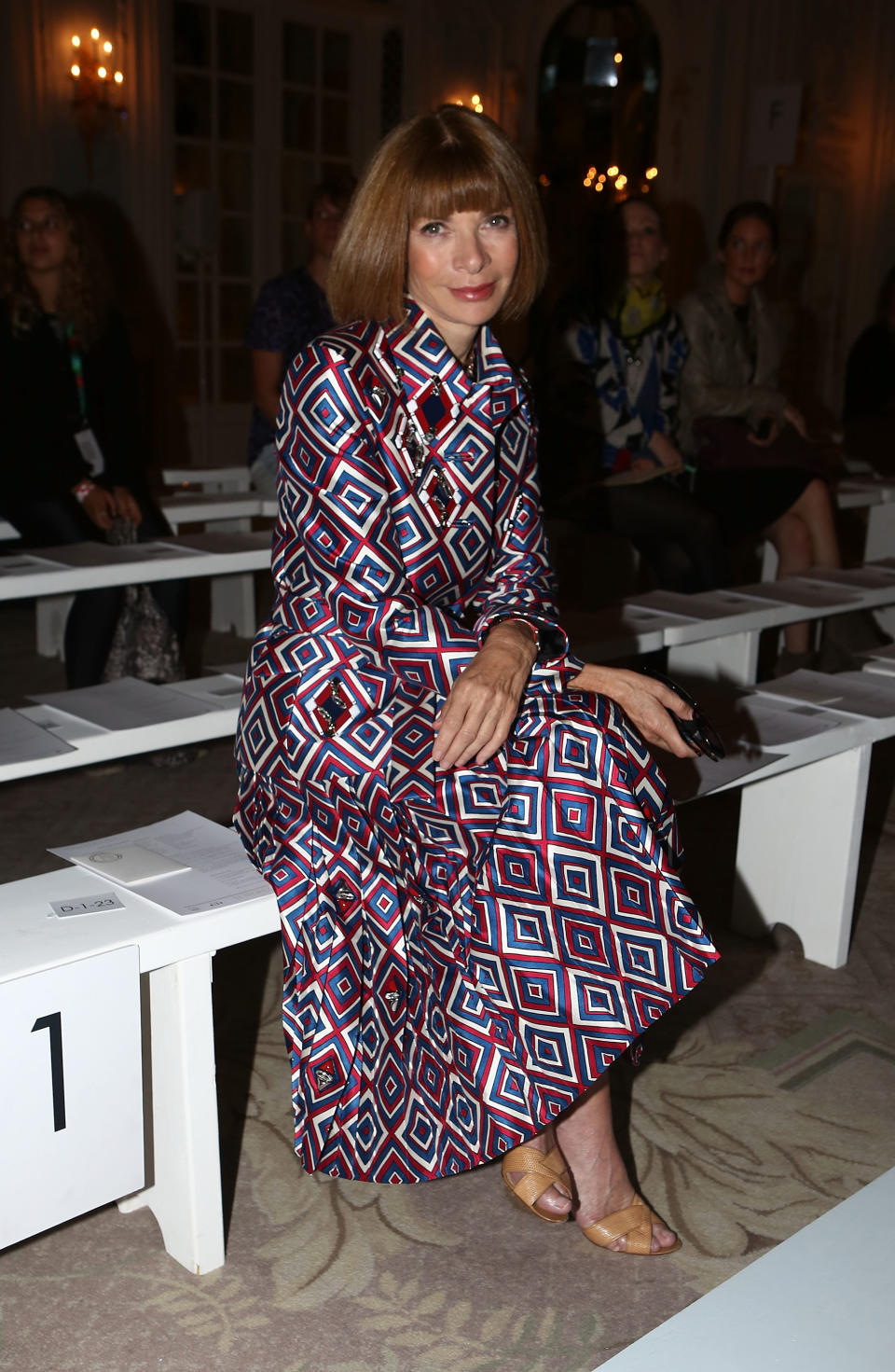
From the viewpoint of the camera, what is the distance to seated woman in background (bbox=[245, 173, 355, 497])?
160 inches

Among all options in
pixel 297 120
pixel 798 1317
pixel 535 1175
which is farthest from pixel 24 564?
pixel 297 120

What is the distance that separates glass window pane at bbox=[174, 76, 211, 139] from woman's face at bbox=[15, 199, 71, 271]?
11.1 feet

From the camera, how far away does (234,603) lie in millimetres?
4465

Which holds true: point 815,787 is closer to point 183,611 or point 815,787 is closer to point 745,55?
point 183,611

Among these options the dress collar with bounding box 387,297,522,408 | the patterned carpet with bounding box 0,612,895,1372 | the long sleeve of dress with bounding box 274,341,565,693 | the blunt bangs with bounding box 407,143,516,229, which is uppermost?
the blunt bangs with bounding box 407,143,516,229

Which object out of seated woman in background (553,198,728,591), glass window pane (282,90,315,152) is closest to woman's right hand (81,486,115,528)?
seated woman in background (553,198,728,591)

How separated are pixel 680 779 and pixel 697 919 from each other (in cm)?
50

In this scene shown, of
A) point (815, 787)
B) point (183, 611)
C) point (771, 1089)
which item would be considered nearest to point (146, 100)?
point (183, 611)

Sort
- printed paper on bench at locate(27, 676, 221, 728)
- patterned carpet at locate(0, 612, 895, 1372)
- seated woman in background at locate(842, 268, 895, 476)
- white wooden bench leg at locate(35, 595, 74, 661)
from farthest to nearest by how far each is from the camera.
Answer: seated woman in background at locate(842, 268, 895, 476) < white wooden bench leg at locate(35, 595, 74, 661) < printed paper on bench at locate(27, 676, 221, 728) < patterned carpet at locate(0, 612, 895, 1372)

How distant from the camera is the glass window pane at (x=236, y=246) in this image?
21.9 feet

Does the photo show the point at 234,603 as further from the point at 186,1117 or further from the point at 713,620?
the point at 186,1117

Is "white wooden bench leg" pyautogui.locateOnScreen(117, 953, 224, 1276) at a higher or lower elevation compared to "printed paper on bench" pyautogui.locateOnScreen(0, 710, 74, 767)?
lower

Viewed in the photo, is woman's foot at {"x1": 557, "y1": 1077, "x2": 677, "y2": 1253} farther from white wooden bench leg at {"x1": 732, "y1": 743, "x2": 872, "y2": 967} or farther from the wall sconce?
the wall sconce

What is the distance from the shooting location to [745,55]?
26.5 feet
